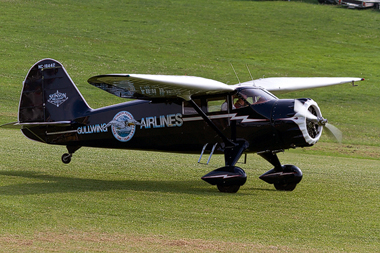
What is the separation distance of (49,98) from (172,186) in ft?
15.2

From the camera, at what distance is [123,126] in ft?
46.0

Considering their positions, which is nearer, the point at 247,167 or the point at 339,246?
the point at 339,246

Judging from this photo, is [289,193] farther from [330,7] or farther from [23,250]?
[330,7]

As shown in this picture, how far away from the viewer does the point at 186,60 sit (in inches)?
1965

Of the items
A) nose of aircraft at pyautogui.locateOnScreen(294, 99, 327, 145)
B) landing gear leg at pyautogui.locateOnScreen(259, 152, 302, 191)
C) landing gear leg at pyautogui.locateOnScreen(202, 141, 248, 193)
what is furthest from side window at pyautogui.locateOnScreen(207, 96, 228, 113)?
nose of aircraft at pyautogui.locateOnScreen(294, 99, 327, 145)

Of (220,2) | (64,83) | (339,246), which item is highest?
(220,2)

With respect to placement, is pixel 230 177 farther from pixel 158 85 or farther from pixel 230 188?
pixel 158 85

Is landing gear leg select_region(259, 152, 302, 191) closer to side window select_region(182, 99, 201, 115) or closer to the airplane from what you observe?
the airplane

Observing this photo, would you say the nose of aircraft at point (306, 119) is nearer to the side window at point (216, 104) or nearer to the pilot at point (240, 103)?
the pilot at point (240, 103)

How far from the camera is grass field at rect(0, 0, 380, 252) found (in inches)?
331

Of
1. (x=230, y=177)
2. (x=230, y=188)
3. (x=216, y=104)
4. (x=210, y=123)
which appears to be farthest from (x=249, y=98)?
(x=230, y=188)

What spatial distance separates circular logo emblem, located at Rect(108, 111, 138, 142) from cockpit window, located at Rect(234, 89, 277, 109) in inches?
115

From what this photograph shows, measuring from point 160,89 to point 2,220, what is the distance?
16.5ft

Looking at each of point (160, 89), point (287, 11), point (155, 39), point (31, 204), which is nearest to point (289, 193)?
point (160, 89)
